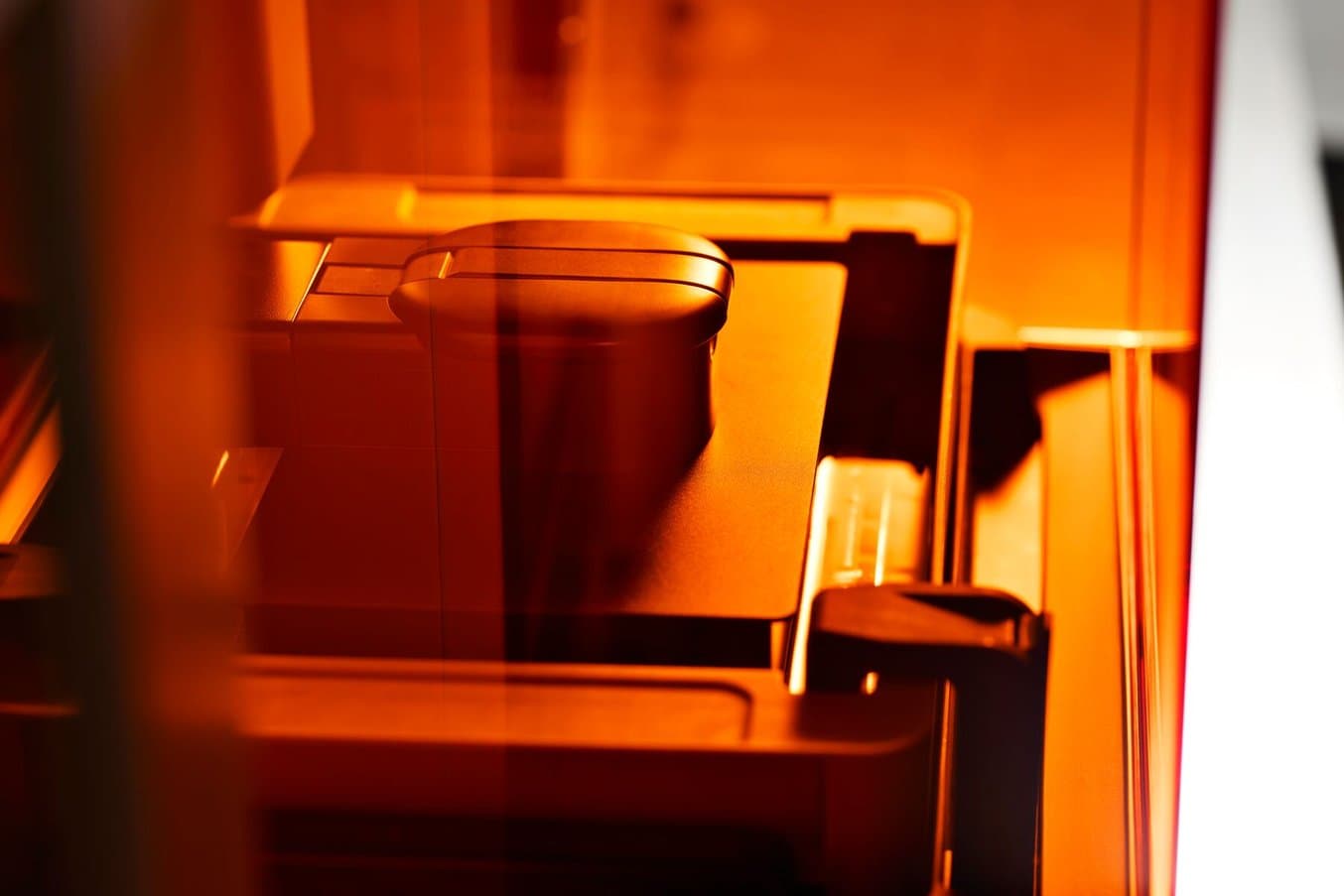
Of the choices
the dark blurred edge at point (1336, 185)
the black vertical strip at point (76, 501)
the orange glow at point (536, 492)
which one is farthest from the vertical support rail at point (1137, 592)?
the dark blurred edge at point (1336, 185)

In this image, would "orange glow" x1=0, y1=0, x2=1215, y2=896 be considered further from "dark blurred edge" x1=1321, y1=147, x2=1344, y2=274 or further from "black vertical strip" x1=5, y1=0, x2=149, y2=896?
"dark blurred edge" x1=1321, y1=147, x2=1344, y2=274

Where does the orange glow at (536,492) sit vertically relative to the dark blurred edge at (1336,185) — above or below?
below

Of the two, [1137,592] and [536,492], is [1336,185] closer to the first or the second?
[1137,592]

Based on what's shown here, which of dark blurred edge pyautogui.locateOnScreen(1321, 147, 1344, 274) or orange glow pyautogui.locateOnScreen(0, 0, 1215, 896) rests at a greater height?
dark blurred edge pyautogui.locateOnScreen(1321, 147, 1344, 274)

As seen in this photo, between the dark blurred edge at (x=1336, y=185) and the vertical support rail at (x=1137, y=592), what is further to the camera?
the dark blurred edge at (x=1336, y=185)

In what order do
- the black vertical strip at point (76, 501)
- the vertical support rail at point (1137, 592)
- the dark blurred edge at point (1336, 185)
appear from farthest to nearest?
the dark blurred edge at point (1336, 185) → the vertical support rail at point (1137, 592) → the black vertical strip at point (76, 501)

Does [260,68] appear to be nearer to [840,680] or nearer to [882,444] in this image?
[840,680]

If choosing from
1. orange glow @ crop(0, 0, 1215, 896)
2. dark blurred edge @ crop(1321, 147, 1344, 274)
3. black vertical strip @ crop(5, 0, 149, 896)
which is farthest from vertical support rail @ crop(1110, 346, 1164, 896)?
dark blurred edge @ crop(1321, 147, 1344, 274)

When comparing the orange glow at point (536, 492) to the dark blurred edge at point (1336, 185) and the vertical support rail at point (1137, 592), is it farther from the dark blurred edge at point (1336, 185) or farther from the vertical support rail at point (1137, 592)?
the dark blurred edge at point (1336, 185)

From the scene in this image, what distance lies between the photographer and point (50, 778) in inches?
11.4

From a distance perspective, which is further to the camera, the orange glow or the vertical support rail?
the vertical support rail

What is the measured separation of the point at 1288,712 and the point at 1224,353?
408 millimetres

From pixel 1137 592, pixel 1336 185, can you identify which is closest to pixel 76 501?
pixel 1137 592

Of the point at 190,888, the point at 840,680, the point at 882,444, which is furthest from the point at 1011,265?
the point at 190,888
